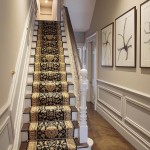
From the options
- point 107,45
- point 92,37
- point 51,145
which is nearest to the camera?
point 51,145

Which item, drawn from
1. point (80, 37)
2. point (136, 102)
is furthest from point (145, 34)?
point (80, 37)

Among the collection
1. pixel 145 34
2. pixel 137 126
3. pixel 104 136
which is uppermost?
pixel 145 34

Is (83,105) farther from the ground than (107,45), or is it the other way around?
(107,45)

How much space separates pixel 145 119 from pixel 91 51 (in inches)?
151

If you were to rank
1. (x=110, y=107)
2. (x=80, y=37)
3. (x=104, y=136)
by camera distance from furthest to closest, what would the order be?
(x=80, y=37) → (x=110, y=107) → (x=104, y=136)

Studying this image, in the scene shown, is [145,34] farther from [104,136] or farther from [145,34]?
[104,136]

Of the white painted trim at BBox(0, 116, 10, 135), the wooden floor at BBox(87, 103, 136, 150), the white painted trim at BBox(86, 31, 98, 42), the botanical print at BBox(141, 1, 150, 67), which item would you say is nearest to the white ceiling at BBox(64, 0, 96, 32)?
the white painted trim at BBox(86, 31, 98, 42)

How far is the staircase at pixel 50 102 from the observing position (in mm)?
2684

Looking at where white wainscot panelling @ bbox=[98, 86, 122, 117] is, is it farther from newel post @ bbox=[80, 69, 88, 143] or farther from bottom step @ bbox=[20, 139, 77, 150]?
bottom step @ bbox=[20, 139, 77, 150]

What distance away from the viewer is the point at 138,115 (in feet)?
9.62

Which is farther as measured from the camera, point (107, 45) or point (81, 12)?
point (81, 12)

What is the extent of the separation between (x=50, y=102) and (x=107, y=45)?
1.92m

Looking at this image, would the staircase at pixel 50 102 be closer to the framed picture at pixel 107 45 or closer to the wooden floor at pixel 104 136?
the wooden floor at pixel 104 136

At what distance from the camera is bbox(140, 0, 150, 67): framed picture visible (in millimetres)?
2598
